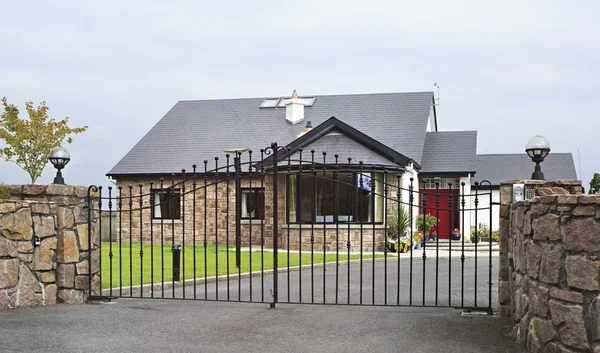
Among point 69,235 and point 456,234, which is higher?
point 69,235

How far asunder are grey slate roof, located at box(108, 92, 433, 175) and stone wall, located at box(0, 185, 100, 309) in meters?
16.1

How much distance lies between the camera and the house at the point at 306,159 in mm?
22516

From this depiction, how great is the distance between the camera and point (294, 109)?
2770 centimetres

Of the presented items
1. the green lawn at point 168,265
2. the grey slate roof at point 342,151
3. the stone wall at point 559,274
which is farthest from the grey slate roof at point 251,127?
the stone wall at point 559,274

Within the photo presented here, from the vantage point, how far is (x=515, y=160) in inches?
1155

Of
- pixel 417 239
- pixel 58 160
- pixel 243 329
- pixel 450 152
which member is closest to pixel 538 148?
pixel 243 329

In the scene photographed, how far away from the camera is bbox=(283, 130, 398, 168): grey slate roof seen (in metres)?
22.1

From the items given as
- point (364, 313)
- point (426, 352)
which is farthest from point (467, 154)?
point (426, 352)

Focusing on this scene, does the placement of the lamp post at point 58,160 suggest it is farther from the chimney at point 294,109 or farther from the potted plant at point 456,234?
the chimney at point 294,109

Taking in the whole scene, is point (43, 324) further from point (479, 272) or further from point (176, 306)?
Result: point (479, 272)

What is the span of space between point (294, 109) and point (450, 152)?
664 centimetres

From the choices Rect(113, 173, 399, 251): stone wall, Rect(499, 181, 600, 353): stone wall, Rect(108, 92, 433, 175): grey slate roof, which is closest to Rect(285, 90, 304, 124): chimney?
Rect(108, 92, 433, 175): grey slate roof

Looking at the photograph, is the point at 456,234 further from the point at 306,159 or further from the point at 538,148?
the point at 538,148

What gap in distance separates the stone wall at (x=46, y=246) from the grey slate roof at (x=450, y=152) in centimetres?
1755
